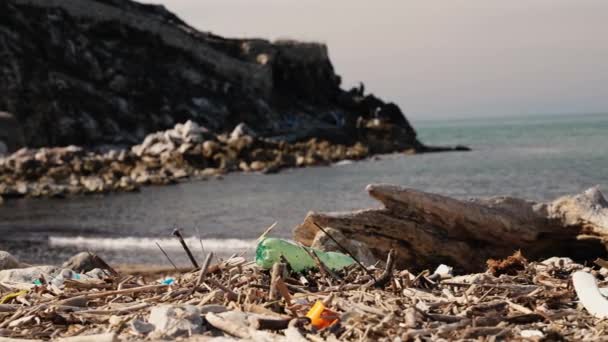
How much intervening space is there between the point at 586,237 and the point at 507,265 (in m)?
3.27

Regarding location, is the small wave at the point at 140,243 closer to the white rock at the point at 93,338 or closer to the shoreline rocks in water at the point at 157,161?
the shoreline rocks in water at the point at 157,161

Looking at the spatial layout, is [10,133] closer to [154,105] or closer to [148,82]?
[154,105]

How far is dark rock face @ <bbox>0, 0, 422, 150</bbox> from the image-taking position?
1873 inches

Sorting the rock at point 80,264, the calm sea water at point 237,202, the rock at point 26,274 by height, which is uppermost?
the rock at point 26,274

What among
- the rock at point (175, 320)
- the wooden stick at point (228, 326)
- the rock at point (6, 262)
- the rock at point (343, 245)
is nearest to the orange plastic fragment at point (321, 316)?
the wooden stick at point (228, 326)

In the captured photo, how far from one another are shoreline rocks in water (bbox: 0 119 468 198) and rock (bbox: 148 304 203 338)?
91.9ft

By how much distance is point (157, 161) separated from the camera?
40.8m

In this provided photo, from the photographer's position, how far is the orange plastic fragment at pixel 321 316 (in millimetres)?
3928

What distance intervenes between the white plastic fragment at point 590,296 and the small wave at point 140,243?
12.7m

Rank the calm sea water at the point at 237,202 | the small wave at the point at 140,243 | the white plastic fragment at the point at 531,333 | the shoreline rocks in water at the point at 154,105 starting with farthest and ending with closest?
the shoreline rocks in water at the point at 154,105 < the calm sea water at the point at 237,202 < the small wave at the point at 140,243 < the white plastic fragment at the point at 531,333

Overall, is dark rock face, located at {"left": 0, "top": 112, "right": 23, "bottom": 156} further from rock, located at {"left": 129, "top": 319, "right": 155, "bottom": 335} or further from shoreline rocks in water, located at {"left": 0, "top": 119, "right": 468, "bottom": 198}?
rock, located at {"left": 129, "top": 319, "right": 155, "bottom": 335}

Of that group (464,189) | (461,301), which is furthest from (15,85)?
(461,301)

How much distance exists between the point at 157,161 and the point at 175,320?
37.4 metres

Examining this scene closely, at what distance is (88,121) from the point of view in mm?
47375
